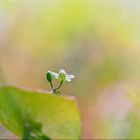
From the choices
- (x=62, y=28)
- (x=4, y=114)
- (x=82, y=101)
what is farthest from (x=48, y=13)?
(x=4, y=114)

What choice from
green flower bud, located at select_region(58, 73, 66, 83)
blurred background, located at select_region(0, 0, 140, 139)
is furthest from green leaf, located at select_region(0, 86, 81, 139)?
blurred background, located at select_region(0, 0, 140, 139)

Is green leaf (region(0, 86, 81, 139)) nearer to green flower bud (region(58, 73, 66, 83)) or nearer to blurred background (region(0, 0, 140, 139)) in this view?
green flower bud (region(58, 73, 66, 83))

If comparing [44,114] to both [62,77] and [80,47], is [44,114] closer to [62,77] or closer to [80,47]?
[62,77]

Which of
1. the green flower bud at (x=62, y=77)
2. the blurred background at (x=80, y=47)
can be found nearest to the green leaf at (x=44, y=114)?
the green flower bud at (x=62, y=77)

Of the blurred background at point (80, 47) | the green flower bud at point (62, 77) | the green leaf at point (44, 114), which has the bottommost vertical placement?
the green leaf at point (44, 114)

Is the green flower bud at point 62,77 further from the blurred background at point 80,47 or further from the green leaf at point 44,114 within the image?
the blurred background at point 80,47

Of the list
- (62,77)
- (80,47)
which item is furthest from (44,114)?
(80,47)

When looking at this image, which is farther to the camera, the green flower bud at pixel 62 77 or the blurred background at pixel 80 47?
the blurred background at pixel 80 47
